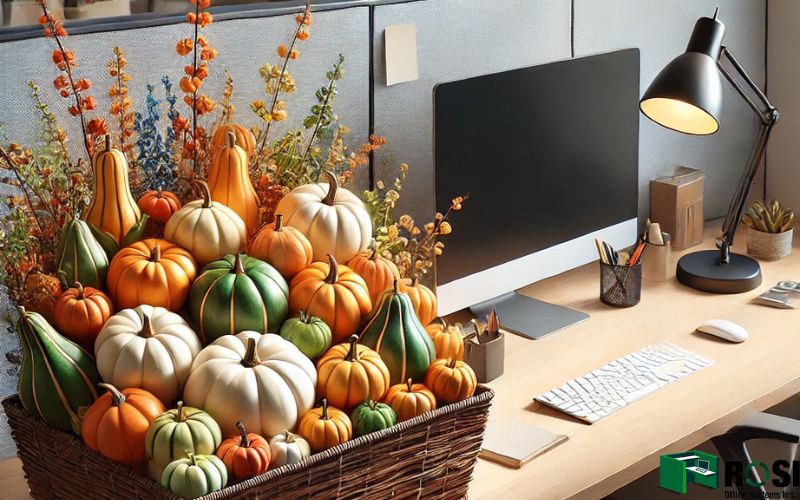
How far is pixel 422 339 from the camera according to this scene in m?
1.27

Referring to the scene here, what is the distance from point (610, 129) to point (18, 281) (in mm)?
1171

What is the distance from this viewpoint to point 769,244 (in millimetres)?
2236

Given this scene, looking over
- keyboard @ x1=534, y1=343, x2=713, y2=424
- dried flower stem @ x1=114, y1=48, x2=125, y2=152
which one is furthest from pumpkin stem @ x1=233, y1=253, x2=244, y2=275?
keyboard @ x1=534, y1=343, x2=713, y2=424

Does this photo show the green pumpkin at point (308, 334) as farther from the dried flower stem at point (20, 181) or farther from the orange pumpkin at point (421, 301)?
the dried flower stem at point (20, 181)

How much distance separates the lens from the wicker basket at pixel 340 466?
110cm

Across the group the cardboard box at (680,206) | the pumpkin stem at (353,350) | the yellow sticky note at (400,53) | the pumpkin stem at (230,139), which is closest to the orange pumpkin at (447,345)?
the pumpkin stem at (353,350)

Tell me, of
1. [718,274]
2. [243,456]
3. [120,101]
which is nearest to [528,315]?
[718,274]

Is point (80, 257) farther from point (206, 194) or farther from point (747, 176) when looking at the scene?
point (747, 176)

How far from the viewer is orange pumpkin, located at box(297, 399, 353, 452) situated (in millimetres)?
1127

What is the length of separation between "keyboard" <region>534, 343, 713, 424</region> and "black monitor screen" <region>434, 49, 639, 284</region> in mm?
272

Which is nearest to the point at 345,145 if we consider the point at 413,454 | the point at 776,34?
the point at 413,454

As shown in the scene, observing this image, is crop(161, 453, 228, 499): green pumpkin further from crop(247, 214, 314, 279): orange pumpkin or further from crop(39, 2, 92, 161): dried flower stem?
crop(39, 2, 92, 161): dried flower stem

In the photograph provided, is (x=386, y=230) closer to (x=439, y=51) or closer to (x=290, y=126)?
(x=290, y=126)

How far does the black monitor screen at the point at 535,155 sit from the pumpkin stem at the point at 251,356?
628 millimetres
